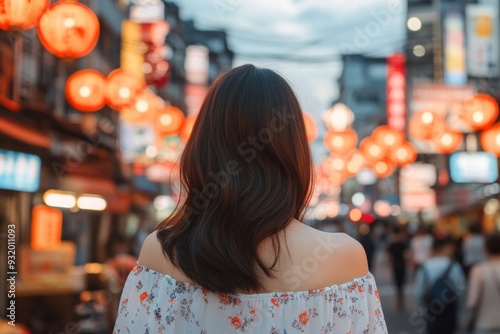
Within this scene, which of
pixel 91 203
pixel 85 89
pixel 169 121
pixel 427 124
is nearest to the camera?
pixel 85 89

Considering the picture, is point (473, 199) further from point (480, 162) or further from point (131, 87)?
point (131, 87)

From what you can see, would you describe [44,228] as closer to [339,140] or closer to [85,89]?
[85,89]

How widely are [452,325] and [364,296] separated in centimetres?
651

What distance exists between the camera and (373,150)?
755 inches

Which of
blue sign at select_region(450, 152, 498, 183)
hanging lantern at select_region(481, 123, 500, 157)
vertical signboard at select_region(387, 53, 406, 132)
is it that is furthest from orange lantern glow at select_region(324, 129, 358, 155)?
vertical signboard at select_region(387, 53, 406, 132)

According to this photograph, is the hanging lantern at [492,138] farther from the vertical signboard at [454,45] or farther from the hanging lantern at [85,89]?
the vertical signboard at [454,45]

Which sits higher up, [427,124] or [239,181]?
[427,124]

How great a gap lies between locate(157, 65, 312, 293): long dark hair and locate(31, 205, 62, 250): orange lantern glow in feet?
31.1

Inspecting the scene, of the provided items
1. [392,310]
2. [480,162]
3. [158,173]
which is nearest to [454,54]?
[480,162]

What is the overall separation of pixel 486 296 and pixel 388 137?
1236 centimetres

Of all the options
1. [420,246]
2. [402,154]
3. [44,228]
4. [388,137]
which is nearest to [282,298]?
A: [44,228]

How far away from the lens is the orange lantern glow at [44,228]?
36.5 ft

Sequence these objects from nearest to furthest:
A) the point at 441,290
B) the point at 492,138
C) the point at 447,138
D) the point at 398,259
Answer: the point at 441,290, the point at 492,138, the point at 447,138, the point at 398,259

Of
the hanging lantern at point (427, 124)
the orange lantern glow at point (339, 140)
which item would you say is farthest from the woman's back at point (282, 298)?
the orange lantern glow at point (339, 140)
